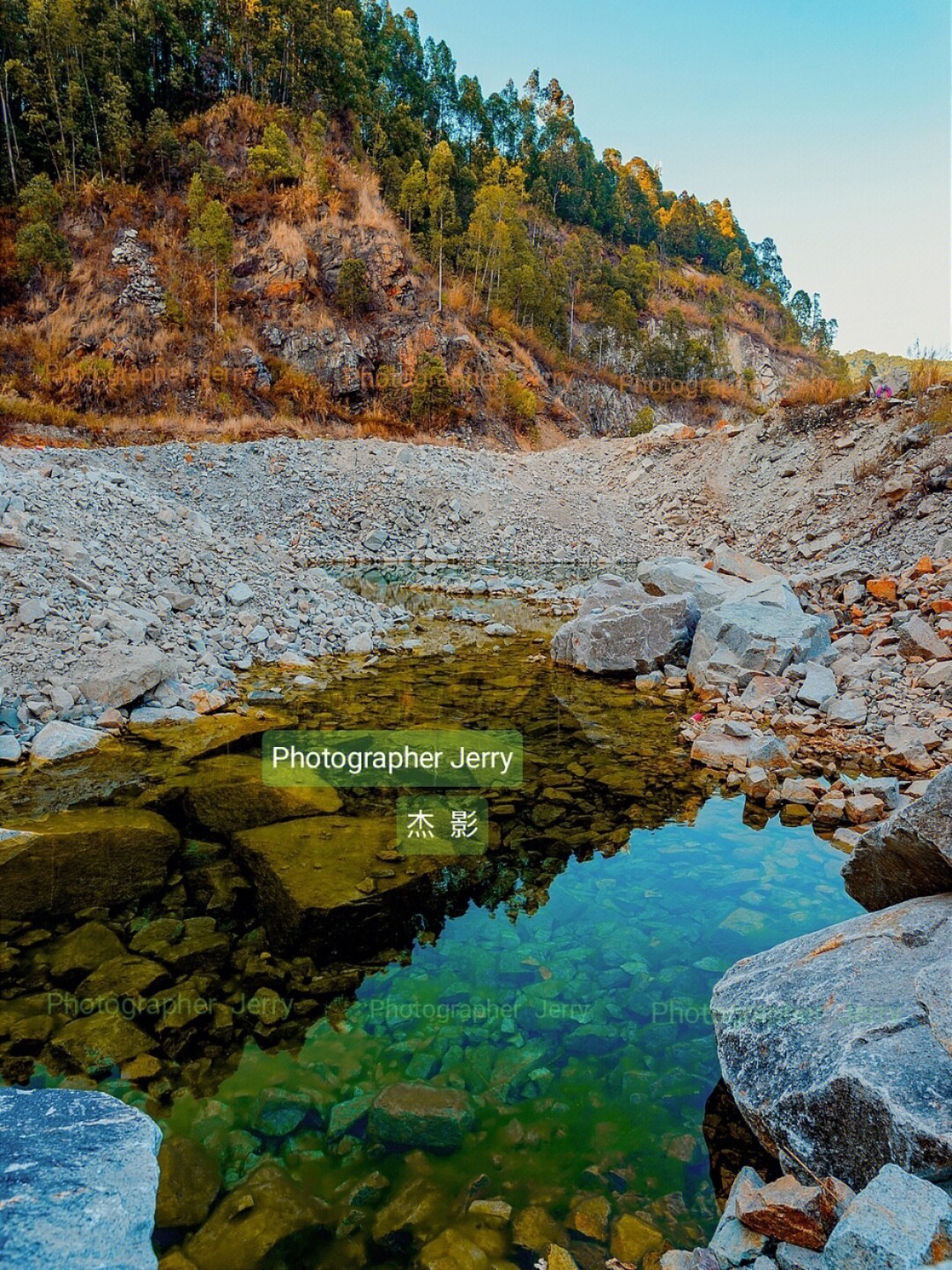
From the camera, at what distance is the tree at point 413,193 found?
42531 millimetres

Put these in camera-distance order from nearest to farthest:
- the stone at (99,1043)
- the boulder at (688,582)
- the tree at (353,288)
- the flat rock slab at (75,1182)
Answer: the flat rock slab at (75,1182)
the stone at (99,1043)
the boulder at (688,582)
the tree at (353,288)

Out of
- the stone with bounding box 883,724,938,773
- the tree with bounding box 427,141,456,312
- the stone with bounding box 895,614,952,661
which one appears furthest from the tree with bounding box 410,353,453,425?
the stone with bounding box 883,724,938,773

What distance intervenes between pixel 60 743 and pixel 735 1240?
6356 mm

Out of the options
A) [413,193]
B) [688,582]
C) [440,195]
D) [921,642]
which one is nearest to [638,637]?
[688,582]

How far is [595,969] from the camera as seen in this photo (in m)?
3.81

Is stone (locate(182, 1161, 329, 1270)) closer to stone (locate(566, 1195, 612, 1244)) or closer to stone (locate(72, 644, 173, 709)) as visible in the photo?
stone (locate(566, 1195, 612, 1244))

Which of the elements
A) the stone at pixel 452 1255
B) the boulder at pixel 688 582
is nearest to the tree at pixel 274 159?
the boulder at pixel 688 582

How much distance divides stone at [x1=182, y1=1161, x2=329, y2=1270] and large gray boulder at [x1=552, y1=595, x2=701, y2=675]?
7.88 meters

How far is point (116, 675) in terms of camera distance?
7.28 m

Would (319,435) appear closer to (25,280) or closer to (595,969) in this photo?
(25,280)

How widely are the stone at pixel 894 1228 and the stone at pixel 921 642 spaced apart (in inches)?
299

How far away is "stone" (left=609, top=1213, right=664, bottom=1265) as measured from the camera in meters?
2.32

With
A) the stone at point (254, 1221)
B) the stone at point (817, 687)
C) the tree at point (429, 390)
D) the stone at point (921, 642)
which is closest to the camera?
the stone at point (254, 1221)

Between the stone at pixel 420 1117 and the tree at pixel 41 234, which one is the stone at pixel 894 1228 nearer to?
the stone at pixel 420 1117
